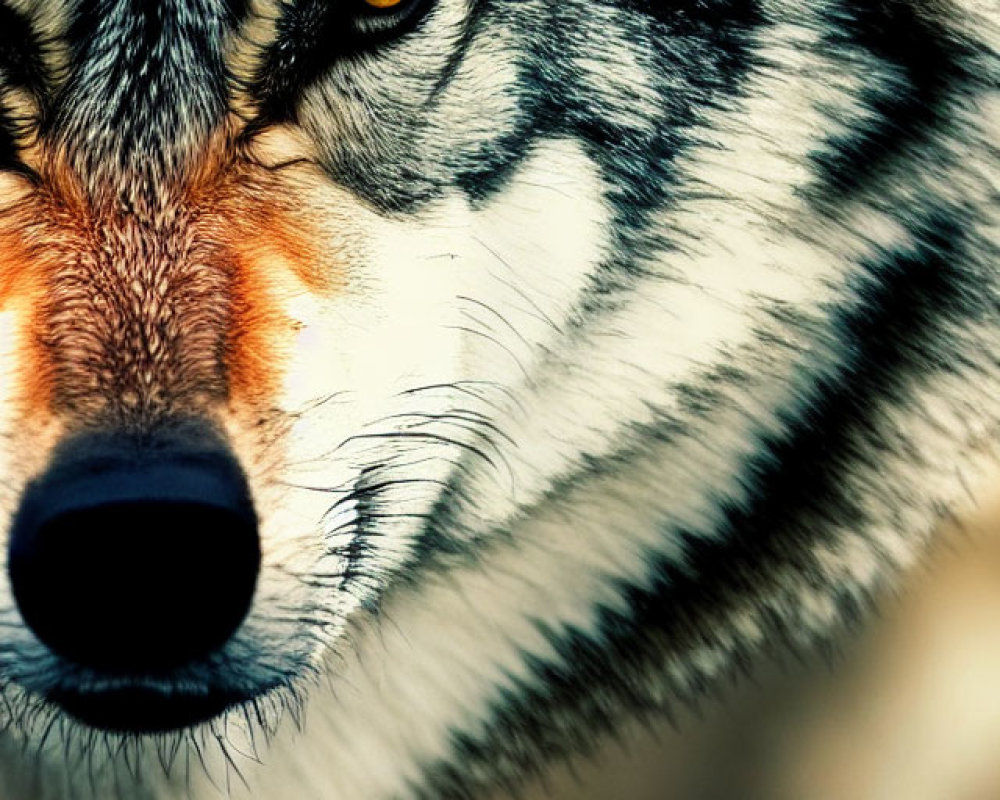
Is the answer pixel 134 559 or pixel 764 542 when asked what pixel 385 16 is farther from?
pixel 764 542

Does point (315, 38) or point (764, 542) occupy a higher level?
point (315, 38)

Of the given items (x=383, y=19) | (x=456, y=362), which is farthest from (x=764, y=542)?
(x=383, y=19)

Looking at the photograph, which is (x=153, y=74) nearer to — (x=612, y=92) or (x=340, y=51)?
(x=340, y=51)

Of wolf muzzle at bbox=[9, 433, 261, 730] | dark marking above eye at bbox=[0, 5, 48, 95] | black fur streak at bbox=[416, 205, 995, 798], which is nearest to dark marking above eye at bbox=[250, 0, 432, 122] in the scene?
dark marking above eye at bbox=[0, 5, 48, 95]

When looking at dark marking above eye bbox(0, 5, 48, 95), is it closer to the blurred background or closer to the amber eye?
the amber eye

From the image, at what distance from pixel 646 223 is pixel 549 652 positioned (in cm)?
55

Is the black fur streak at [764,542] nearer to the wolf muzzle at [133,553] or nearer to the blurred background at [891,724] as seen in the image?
the blurred background at [891,724]

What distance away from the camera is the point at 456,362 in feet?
3.70

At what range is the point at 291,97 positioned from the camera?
1.04 m

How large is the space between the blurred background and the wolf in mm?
295

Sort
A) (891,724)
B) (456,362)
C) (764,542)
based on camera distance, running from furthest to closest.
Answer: (891,724)
(764,542)
(456,362)

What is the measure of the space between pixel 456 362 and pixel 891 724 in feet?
3.62

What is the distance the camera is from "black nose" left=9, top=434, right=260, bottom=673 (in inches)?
32.1

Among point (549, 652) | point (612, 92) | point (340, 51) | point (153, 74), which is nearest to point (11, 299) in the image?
point (153, 74)
